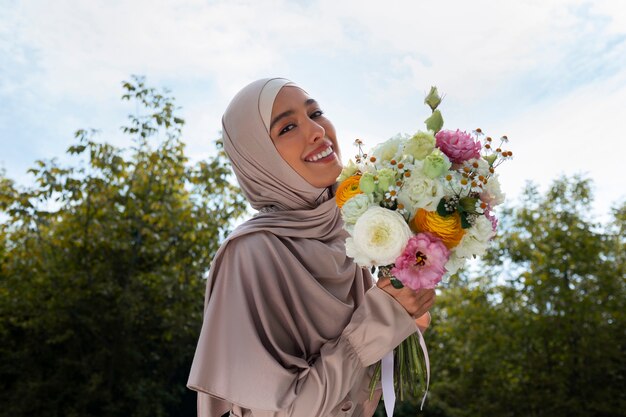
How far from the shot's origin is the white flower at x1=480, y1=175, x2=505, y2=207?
221 cm

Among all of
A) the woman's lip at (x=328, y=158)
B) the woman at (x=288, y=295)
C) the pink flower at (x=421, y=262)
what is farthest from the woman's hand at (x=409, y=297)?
the woman's lip at (x=328, y=158)

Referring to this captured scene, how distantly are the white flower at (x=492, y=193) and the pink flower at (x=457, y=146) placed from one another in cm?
10

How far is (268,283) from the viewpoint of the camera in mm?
2354

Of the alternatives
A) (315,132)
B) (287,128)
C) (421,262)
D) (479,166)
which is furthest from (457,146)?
(287,128)

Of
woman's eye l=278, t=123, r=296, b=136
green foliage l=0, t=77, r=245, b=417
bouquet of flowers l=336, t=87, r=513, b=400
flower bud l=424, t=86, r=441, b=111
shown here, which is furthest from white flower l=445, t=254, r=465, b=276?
green foliage l=0, t=77, r=245, b=417

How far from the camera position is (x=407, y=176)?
2.13 metres

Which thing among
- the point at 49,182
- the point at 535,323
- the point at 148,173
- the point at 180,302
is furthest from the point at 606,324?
the point at 49,182

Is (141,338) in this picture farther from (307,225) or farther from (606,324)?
(307,225)

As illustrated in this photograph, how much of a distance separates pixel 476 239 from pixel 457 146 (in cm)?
32

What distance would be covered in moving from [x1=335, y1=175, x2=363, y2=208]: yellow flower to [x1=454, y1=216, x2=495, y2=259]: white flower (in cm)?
37

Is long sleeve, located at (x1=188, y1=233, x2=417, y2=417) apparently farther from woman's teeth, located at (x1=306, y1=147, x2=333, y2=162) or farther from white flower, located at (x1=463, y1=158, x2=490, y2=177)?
white flower, located at (x1=463, y1=158, x2=490, y2=177)

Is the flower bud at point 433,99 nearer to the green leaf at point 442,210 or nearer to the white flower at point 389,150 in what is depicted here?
the white flower at point 389,150

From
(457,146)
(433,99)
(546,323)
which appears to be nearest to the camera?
(457,146)

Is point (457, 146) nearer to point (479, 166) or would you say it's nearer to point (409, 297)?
point (479, 166)
